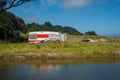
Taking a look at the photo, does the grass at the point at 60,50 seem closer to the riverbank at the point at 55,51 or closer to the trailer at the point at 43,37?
the riverbank at the point at 55,51

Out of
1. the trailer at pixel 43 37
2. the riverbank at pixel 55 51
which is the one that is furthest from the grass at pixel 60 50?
the trailer at pixel 43 37

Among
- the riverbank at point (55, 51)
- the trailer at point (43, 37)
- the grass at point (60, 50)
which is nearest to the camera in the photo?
the riverbank at point (55, 51)

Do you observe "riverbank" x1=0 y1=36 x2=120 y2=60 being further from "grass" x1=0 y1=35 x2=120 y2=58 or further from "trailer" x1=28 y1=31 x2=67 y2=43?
"trailer" x1=28 y1=31 x2=67 y2=43

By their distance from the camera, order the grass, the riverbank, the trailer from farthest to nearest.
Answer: the trailer < the grass < the riverbank

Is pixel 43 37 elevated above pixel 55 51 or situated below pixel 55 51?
above

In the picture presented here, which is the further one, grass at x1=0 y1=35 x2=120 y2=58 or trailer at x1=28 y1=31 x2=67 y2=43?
trailer at x1=28 y1=31 x2=67 y2=43

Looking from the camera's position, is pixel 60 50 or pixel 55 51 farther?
pixel 60 50

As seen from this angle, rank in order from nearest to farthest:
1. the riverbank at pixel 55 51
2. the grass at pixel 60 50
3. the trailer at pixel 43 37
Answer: the riverbank at pixel 55 51, the grass at pixel 60 50, the trailer at pixel 43 37

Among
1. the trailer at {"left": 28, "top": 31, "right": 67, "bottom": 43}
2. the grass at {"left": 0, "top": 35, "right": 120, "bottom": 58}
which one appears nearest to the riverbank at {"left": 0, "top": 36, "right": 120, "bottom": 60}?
the grass at {"left": 0, "top": 35, "right": 120, "bottom": 58}

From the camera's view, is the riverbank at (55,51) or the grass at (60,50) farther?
the grass at (60,50)

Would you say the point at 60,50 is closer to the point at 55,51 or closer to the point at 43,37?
the point at 55,51

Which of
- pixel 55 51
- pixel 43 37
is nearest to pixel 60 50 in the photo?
pixel 55 51

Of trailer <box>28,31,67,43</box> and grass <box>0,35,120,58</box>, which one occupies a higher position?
trailer <box>28,31,67,43</box>

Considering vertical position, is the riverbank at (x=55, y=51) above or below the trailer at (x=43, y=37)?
below
